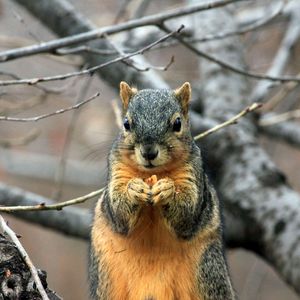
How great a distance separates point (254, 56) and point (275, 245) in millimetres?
4206

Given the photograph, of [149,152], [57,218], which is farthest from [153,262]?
[57,218]

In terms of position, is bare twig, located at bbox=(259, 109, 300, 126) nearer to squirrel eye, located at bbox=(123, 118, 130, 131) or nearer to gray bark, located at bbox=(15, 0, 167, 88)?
gray bark, located at bbox=(15, 0, 167, 88)

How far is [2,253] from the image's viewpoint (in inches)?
96.2

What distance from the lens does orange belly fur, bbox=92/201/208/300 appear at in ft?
9.61

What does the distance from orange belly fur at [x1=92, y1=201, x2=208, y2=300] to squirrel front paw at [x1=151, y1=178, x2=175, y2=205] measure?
0.09 metres

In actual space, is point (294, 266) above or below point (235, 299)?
above

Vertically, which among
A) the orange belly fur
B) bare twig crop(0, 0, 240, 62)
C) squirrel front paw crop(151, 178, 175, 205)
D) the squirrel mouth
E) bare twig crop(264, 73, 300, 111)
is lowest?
the orange belly fur

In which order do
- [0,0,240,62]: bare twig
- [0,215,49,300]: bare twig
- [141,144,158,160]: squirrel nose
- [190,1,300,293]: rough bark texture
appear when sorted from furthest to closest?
[190,1,300,293]: rough bark texture → [0,0,240,62]: bare twig → [141,144,158,160]: squirrel nose → [0,215,49,300]: bare twig

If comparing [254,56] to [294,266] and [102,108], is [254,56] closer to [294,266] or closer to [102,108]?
[102,108]

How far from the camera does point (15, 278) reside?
7.83 feet

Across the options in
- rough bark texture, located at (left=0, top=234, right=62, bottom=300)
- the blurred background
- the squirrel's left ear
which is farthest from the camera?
the blurred background

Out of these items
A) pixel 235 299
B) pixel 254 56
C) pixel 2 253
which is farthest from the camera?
pixel 254 56

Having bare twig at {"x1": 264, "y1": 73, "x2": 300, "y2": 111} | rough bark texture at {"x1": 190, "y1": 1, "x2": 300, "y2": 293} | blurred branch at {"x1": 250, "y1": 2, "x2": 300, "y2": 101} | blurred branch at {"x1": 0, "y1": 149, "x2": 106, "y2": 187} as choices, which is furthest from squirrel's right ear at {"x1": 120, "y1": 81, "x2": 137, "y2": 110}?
blurred branch at {"x1": 0, "y1": 149, "x2": 106, "y2": 187}

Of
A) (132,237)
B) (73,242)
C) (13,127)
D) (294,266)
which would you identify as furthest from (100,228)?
(73,242)
